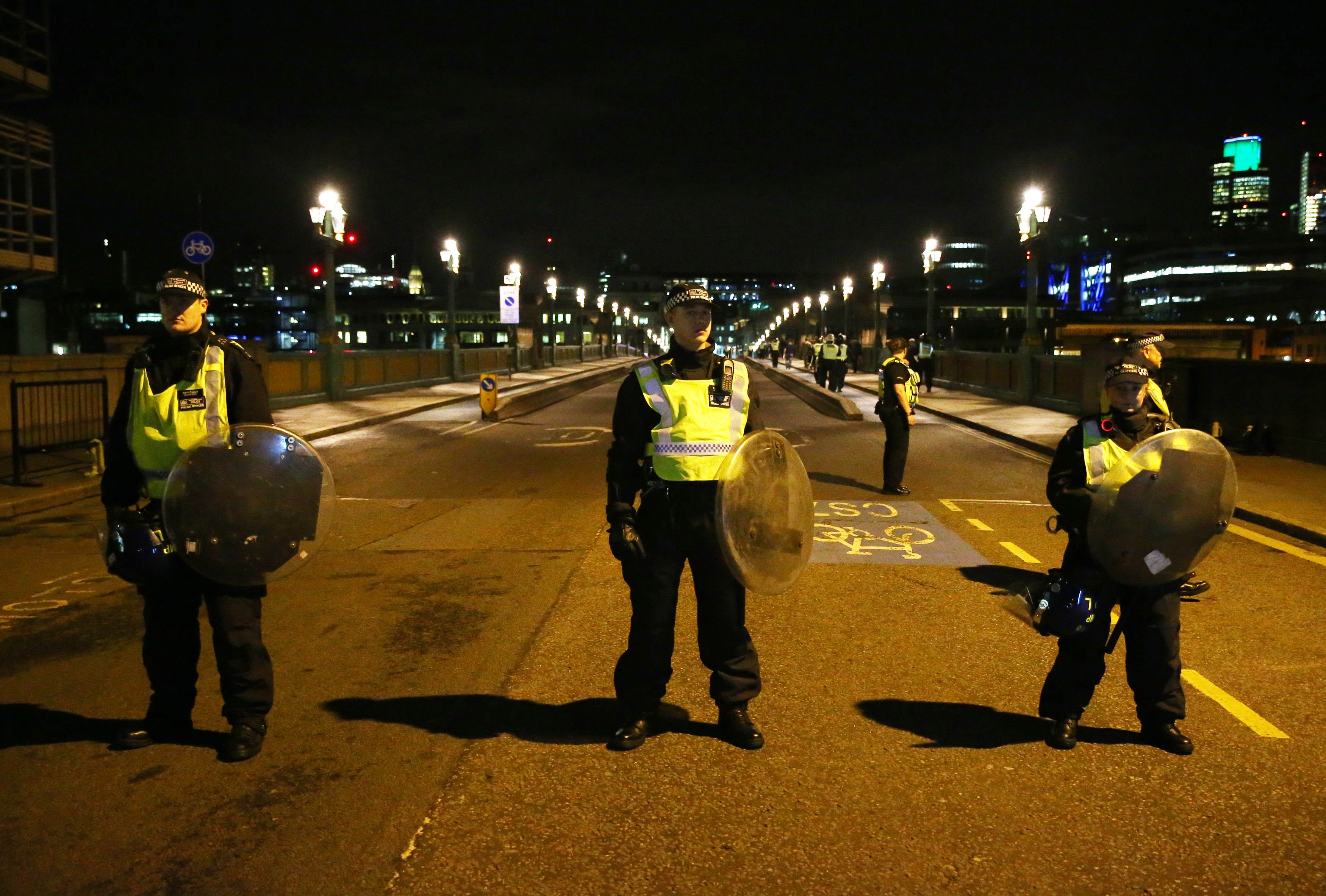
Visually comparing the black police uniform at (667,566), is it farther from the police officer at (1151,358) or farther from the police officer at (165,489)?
the police officer at (1151,358)

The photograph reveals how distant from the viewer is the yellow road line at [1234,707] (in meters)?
4.81

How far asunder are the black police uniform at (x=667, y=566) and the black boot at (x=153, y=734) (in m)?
1.87

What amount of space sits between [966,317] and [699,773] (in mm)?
138522

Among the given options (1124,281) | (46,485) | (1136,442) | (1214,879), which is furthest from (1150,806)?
(1124,281)

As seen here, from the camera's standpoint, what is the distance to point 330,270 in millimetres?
27594

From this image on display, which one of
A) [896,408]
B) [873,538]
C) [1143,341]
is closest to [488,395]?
[896,408]

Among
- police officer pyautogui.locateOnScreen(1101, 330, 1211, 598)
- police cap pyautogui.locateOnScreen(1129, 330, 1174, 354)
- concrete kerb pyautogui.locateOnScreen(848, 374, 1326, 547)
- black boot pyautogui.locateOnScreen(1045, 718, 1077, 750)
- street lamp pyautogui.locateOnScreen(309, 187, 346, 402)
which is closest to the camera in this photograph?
black boot pyautogui.locateOnScreen(1045, 718, 1077, 750)

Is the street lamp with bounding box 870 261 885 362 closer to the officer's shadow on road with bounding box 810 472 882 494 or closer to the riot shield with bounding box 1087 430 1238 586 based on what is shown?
the officer's shadow on road with bounding box 810 472 882 494

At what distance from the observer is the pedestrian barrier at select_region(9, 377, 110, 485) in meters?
13.6

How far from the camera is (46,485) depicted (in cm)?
1275

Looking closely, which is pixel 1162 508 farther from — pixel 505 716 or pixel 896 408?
pixel 896 408

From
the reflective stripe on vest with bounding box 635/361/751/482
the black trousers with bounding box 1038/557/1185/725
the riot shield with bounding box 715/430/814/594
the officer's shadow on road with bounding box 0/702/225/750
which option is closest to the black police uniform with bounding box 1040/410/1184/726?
the black trousers with bounding box 1038/557/1185/725

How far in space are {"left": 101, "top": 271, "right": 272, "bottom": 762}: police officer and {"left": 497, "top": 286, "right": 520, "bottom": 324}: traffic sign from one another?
38.1 meters

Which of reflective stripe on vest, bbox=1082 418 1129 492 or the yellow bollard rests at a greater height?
reflective stripe on vest, bbox=1082 418 1129 492
